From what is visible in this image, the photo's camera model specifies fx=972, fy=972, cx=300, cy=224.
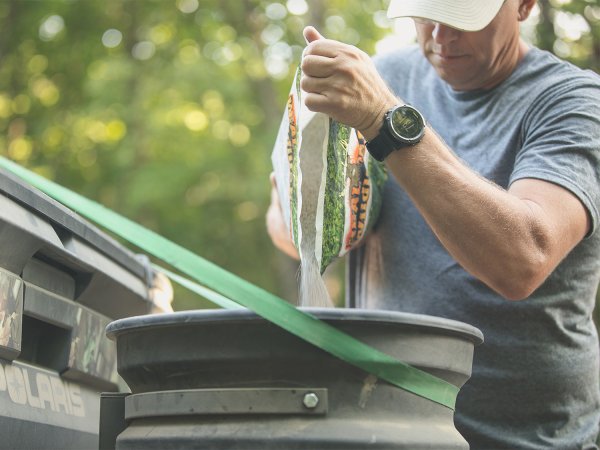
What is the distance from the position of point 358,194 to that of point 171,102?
10629mm

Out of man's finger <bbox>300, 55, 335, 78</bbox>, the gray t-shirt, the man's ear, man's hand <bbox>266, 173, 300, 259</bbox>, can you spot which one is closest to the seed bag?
man's finger <bbox>300, 55, 335, 78</bbox>

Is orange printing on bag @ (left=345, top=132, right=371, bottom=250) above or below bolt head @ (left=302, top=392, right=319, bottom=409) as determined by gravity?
above

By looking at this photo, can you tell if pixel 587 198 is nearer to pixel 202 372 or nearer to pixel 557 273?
pixel 557 273

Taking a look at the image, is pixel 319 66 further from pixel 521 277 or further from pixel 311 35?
pixel 521 277

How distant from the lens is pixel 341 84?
73.4 inches

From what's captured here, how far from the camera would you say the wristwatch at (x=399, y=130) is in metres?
1.94

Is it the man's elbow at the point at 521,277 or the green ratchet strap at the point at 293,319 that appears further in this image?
the man's elbow at the point at 521,277

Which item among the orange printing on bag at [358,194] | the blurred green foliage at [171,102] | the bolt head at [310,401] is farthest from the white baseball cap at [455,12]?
the blurred green foliage at [171,102]

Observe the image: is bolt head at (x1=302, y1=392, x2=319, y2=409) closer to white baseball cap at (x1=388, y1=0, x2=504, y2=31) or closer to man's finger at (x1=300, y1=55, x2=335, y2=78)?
man's finger at (x1=300, y1=55, x2=335, y2=78)

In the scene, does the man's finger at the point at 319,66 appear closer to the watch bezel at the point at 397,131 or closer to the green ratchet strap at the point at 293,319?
the watch bezel at the point at 397,131

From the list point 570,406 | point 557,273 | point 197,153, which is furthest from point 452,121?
point 197,153

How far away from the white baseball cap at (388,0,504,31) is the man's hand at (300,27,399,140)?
525 millimetres

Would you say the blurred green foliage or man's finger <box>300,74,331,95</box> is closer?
man's finger <box>300,74,331,95</box>

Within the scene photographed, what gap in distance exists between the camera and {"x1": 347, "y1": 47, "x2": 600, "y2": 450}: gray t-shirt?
2459 millimetres
